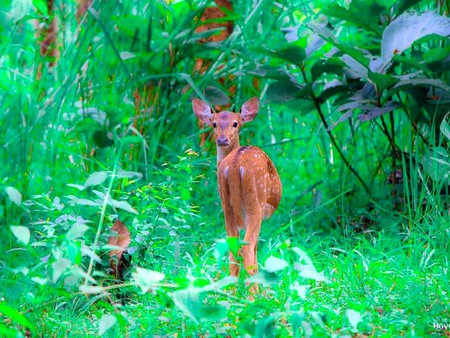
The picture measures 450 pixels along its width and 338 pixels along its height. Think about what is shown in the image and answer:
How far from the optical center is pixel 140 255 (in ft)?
13.0

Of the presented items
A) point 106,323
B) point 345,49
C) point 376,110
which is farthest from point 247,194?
point 376,110

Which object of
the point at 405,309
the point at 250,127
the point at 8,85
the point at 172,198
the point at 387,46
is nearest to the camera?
the point at 405,309

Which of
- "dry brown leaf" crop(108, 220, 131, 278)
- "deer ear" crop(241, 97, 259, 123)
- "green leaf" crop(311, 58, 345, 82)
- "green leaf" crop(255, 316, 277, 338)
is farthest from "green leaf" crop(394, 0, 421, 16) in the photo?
"green leaf" crop(255, 316, 277, 338)

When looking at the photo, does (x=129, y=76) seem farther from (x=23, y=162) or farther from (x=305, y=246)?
(x=305, y=246)

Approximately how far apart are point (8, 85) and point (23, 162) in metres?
0.75

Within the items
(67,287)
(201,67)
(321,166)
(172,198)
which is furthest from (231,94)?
(67,287)

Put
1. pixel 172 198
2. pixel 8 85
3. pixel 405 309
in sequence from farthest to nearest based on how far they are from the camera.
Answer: pixel 8 85
pixel 172 198
pixel 405 309

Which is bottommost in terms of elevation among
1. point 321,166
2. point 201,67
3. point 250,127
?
point 321,166

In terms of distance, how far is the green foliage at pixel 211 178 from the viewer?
315 cm

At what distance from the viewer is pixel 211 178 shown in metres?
5.46

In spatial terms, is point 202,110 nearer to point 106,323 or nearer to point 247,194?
point 247,194

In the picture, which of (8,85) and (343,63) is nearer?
(343,63)

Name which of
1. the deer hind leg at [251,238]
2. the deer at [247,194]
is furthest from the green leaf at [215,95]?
the deer hind leg at [251,238]

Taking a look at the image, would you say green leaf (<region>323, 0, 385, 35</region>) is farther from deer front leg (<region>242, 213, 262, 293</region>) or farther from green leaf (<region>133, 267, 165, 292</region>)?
green leaf (<region>133, 267, 165, 292</region>)
